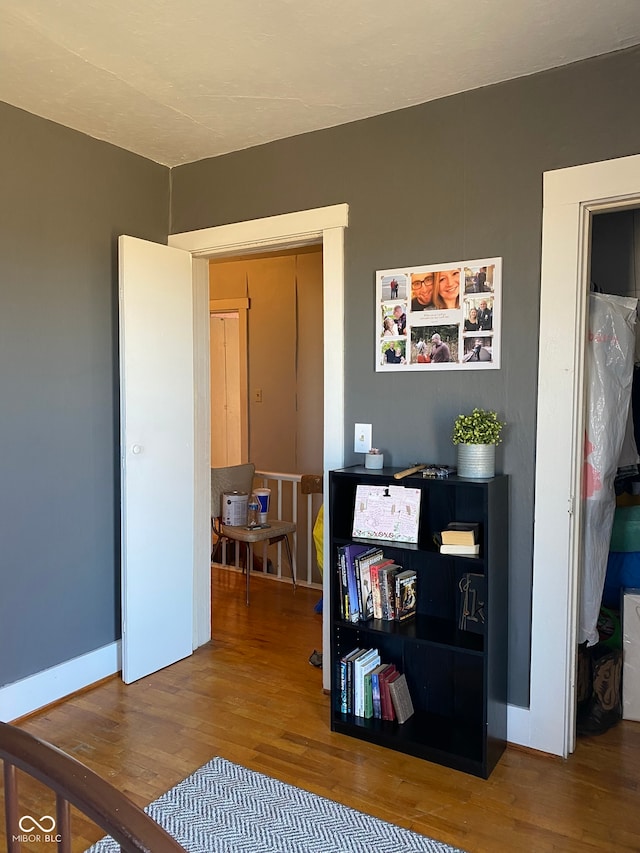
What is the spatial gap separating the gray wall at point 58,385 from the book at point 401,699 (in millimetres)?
1434

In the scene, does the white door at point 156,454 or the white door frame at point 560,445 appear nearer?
the white door frame at point 560,445

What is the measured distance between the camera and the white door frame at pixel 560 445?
7.55 feet

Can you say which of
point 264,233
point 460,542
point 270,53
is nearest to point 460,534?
point 460,542

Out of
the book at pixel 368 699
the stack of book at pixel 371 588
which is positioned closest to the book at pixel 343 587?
the stack of book at pixel 371 588

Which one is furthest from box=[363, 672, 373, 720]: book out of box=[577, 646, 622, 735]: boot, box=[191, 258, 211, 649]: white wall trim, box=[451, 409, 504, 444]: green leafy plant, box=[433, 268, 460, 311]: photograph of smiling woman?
box=[433, 268, 460, 311]: photograph of smiling woman

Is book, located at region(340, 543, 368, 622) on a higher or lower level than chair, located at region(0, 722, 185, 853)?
lower

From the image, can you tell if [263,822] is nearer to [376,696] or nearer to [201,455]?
[376,696]

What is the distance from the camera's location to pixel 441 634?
241cm

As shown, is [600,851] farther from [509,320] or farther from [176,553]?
[176,553]

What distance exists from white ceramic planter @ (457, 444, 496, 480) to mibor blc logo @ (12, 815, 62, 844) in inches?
70.9

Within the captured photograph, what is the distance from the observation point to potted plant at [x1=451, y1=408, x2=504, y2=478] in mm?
2336

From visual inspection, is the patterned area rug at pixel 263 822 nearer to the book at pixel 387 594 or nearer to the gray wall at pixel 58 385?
the book at pixel 387 594

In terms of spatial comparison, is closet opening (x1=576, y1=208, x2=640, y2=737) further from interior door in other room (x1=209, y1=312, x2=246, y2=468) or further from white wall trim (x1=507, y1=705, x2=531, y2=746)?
interior door in other room (x1=209, y1=312, x2=246, y2=468)

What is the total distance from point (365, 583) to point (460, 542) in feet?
1.49
